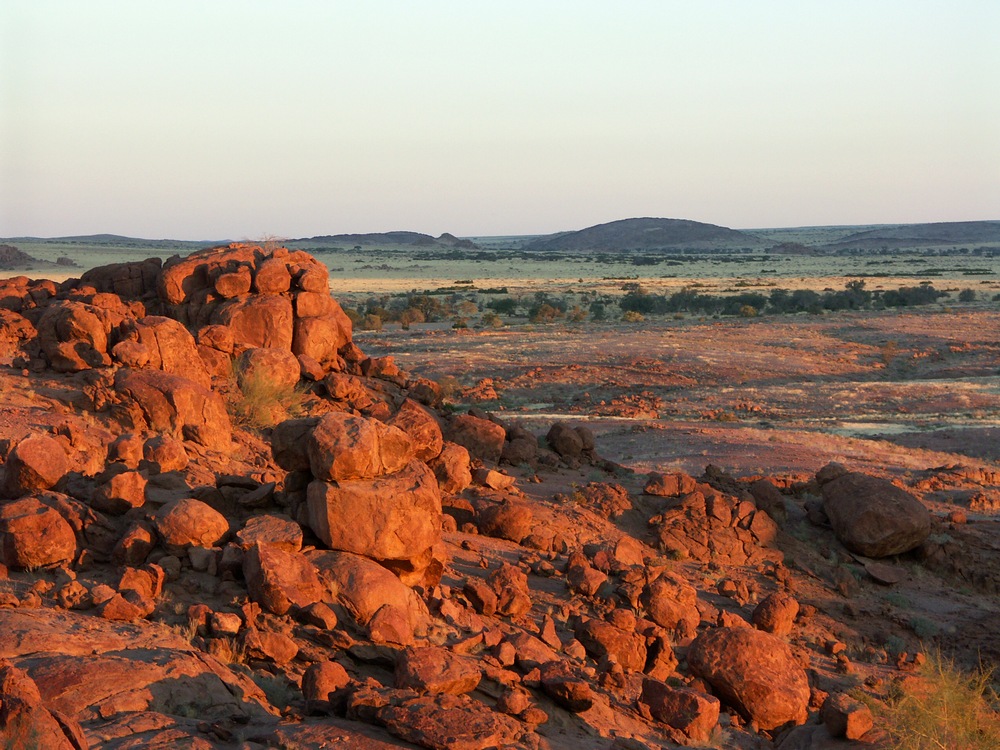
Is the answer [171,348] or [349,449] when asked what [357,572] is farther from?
[171,348]

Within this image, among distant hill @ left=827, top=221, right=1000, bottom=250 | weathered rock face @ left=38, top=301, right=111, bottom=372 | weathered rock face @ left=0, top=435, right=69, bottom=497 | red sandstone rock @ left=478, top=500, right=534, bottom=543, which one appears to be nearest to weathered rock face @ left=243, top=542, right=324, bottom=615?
weathered rock face @ left=0, top=435, right=69, bottom=497

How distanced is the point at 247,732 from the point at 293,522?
118 inches

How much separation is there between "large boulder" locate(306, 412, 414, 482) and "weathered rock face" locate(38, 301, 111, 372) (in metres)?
6.42

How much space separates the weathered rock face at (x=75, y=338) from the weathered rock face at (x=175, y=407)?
140cm

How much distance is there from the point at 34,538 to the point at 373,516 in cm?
287

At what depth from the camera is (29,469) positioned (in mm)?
9688

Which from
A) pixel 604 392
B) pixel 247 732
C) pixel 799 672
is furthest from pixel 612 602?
pixel 604 392

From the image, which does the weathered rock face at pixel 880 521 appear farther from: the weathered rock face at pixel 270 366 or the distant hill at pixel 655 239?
the distant hill at pixel 655 239

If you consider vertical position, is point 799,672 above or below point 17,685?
below

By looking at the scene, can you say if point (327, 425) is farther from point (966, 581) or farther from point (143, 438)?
point (966, 581)

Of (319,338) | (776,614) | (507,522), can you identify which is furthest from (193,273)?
(776,614)

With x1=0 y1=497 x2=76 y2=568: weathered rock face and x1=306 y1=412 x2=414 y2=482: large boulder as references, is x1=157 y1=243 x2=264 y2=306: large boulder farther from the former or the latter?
x1=0 y1=497 x2=76 y2=568: weathered rock face

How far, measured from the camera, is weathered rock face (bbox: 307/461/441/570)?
9.09 metres

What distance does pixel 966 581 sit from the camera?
14.0 metres
